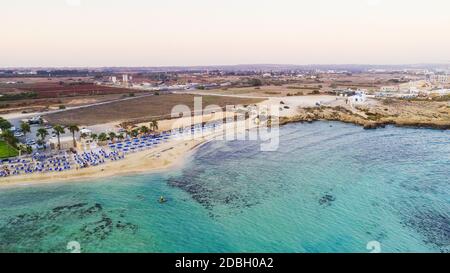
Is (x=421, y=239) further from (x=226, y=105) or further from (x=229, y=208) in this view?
(x=226, y=105)

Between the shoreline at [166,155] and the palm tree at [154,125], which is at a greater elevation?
the palm tree at [154,125]

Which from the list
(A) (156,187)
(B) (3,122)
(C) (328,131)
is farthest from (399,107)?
(B) (3,122)

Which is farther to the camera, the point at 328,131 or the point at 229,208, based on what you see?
the point at 328,131

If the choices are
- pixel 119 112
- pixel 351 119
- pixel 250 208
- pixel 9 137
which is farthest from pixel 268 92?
pixel 250 208

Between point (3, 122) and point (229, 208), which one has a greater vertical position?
point (3, 122)

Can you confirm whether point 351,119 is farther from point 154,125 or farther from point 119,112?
point 119,112

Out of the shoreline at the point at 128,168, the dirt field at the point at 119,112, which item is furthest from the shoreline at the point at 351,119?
the shoreline at the point at 128,168

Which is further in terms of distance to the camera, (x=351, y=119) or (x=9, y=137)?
(x=351, y=119)

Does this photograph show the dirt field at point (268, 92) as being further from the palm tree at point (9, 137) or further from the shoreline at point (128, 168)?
the palm tree at point (9, 137)

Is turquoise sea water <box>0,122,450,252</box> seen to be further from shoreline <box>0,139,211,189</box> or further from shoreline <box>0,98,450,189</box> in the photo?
shoreline <box>0,98,450,189</box>
